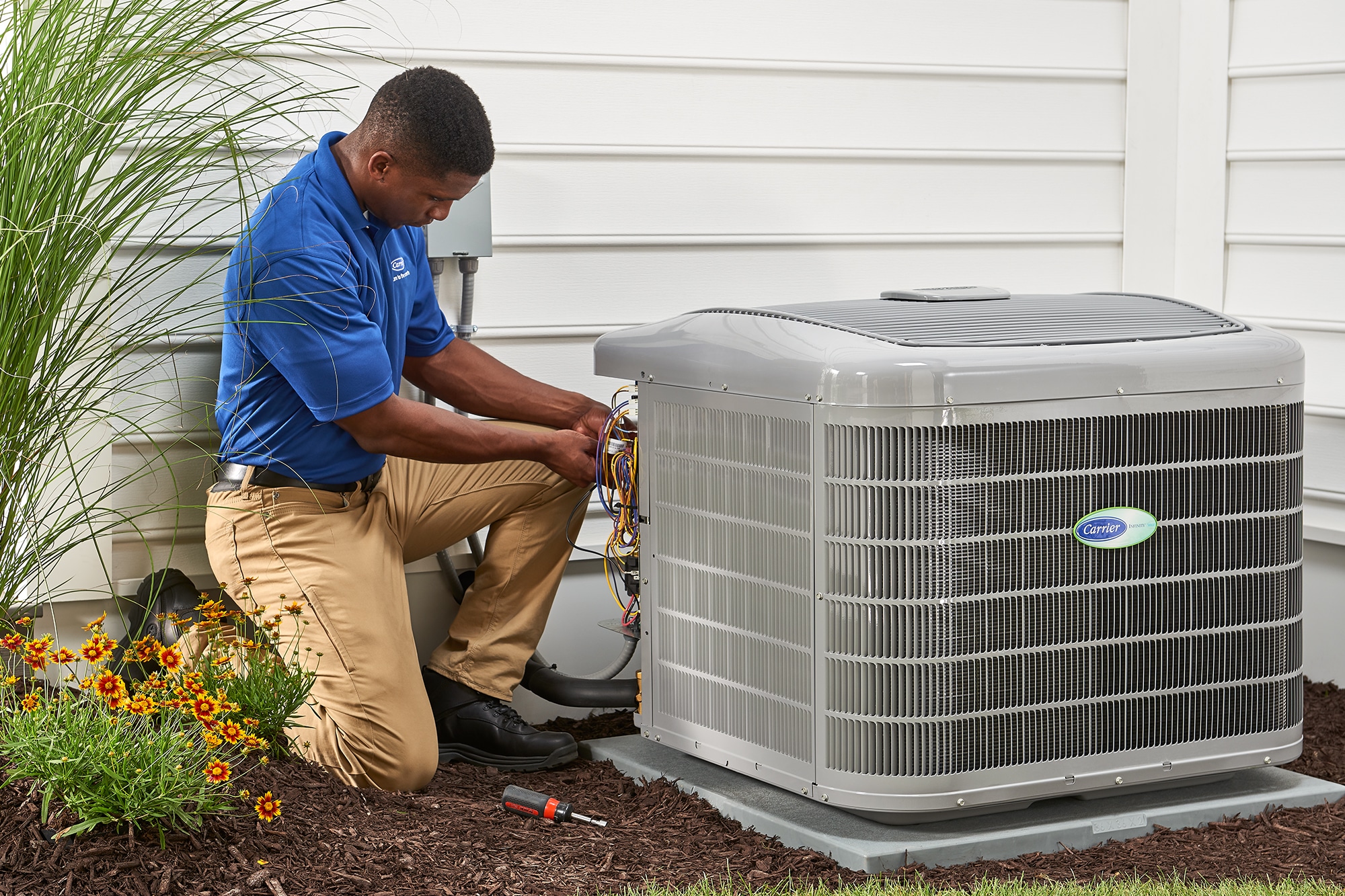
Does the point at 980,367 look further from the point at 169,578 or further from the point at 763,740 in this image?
the point at 169,578

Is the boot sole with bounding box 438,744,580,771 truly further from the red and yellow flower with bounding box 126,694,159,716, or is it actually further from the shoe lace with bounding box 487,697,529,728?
the red and yellow flower with bounding box 126,694,159,716

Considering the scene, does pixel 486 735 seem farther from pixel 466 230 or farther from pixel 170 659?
pixel 466 230

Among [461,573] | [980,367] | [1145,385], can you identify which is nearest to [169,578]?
[461,573]

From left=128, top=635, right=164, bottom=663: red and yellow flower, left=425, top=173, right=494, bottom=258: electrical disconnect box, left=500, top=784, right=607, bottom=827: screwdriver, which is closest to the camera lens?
left=128, top=635, right=164, bottom=663: red and yellow flower

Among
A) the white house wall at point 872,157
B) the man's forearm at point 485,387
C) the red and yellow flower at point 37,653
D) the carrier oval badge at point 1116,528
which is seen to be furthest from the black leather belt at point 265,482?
the carrier oval badge at point 1116,528

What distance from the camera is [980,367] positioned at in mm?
2504

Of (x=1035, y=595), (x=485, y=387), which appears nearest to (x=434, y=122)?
(x=485, y=387)

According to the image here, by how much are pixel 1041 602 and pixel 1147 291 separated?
2.00m

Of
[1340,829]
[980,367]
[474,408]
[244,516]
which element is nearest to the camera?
[980,367]

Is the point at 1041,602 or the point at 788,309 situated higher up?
the point at 788,309

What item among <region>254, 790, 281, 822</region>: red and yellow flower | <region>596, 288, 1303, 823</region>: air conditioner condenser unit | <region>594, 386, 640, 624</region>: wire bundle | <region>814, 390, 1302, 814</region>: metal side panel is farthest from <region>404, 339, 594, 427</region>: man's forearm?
<region>254, 790, 281, 822</region>: red and yellow flower

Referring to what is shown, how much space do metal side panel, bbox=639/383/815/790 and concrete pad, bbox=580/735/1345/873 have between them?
8 centimetres

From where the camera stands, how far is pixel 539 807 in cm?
285

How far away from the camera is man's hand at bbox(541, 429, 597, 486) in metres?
3.16
